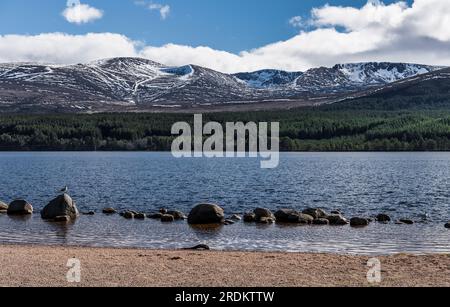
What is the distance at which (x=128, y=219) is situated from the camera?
49.3m

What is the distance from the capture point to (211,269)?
24.0 metres

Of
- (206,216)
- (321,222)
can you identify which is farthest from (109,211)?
(321,222)

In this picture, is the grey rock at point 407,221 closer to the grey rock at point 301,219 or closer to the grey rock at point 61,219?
the grey rock at point 301,219

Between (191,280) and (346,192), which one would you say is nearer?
(191,280)

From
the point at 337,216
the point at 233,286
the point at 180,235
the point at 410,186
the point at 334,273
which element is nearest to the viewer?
the point at 233,286

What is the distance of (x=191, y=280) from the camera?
69.9ft

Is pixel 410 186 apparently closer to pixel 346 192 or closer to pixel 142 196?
pixel 346 192

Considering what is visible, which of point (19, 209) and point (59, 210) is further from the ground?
point (59, 210)

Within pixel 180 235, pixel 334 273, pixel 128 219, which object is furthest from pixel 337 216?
pixel 334 273

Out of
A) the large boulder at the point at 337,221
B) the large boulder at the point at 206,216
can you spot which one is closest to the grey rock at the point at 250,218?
the large boulder at the point at 206,216

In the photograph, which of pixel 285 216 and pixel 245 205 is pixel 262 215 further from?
pixel 245 205

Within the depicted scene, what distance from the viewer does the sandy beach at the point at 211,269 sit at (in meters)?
20.8

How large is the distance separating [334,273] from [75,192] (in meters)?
56.0
